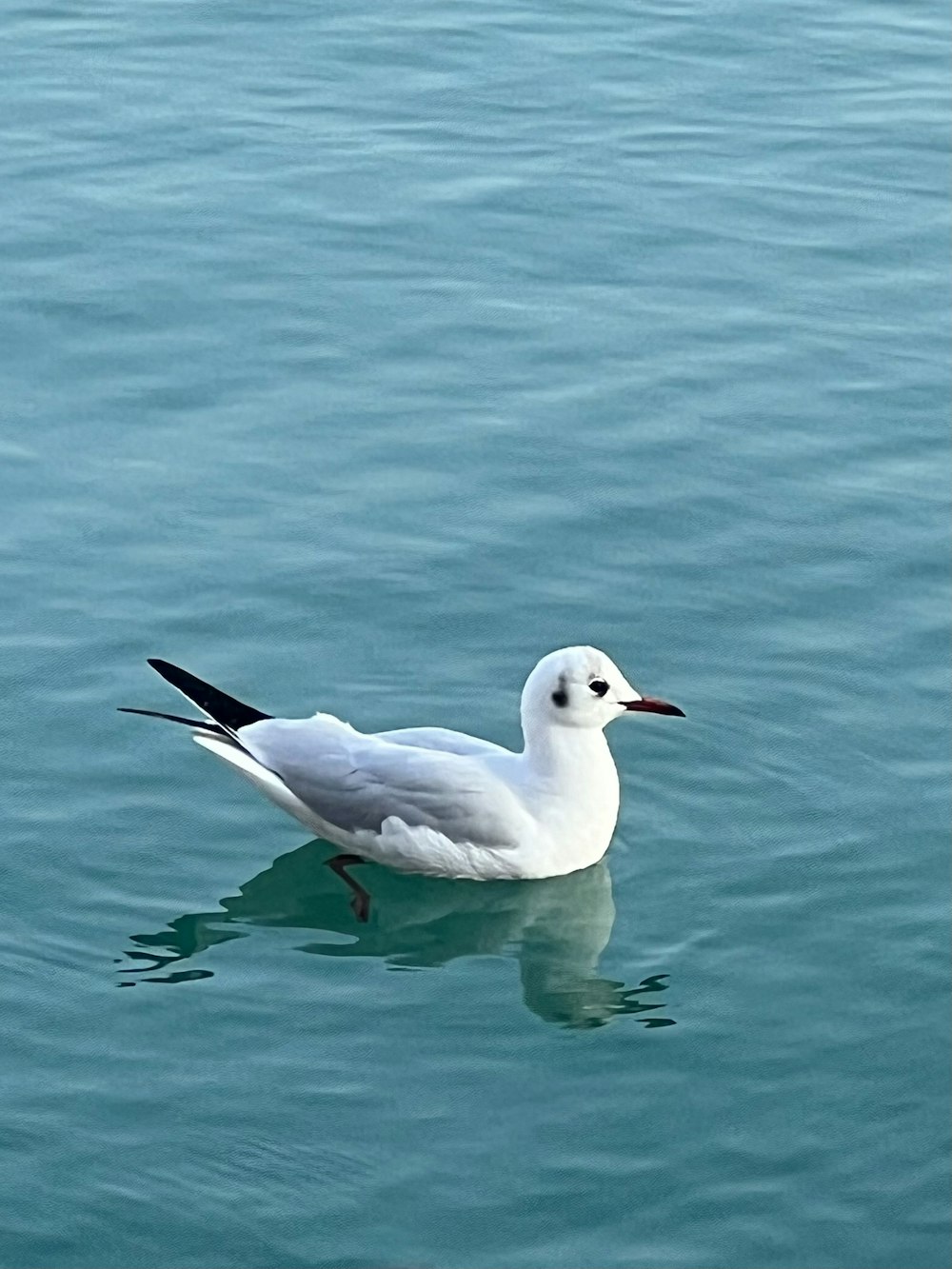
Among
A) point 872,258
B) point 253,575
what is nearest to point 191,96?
point 872,258

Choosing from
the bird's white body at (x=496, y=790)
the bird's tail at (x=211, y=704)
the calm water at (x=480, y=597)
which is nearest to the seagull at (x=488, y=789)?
the bird's white body at (x=496, y=790)

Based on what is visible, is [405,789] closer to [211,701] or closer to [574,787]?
[574,787]

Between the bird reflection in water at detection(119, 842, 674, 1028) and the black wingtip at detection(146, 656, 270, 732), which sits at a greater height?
the black wingtip at detection(146, 656, 270, 732)

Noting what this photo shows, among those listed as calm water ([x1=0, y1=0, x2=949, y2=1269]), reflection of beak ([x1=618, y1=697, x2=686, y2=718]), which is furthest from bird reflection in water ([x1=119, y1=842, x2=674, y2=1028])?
reflection of beak ([x1=618, y1=697, x2=686, y2=718])

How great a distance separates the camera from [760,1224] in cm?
747

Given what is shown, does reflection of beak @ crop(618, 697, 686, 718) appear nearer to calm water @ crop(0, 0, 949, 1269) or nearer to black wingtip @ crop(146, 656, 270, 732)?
calm water @ crop(0, 0, 949, 1269)

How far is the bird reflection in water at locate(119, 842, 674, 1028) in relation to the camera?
8672 millimetres

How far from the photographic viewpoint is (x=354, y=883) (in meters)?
9.30

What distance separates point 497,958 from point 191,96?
8642 millimetres

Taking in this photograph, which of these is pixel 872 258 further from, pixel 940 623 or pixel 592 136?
pixel 940 623

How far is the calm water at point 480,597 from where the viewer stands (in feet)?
25.6

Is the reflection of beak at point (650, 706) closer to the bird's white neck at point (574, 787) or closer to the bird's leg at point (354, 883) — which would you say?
the bird's white neck at point (574, 787)

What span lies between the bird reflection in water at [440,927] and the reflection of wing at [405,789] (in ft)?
0.79

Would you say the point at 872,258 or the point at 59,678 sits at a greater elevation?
the point at 872,258
